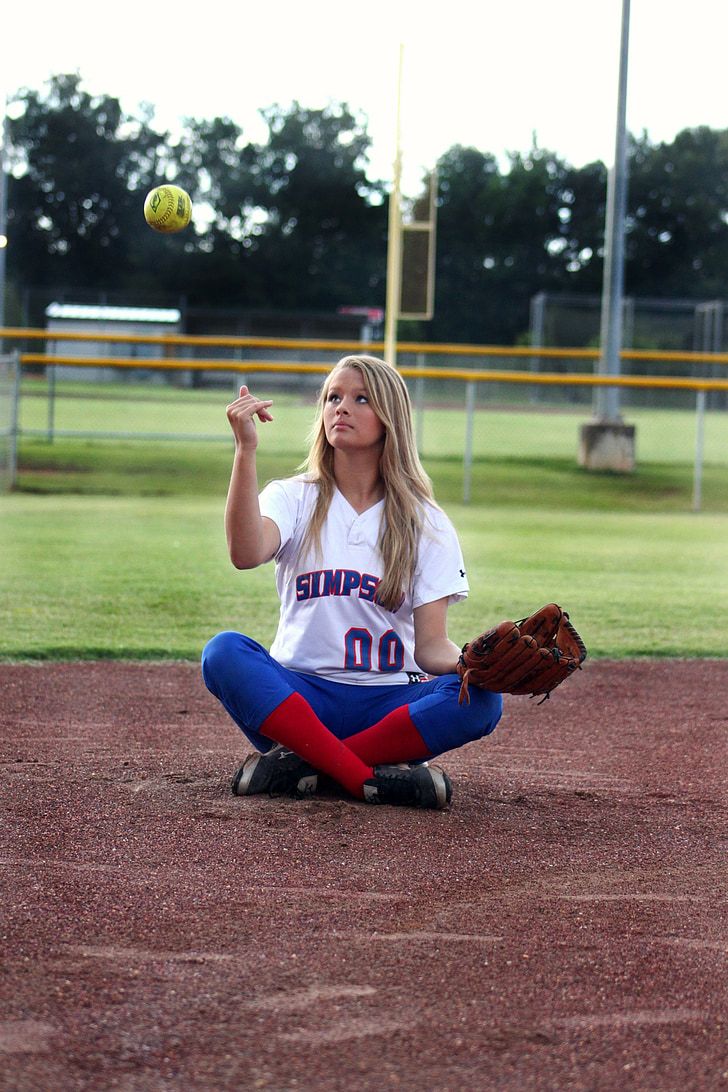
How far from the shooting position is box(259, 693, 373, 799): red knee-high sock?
10.6 feet

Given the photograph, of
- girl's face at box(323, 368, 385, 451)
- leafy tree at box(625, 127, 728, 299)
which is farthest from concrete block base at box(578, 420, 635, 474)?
leafy tree at box(625, 127, 728, 299)

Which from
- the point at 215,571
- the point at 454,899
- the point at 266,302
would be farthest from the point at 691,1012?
the point at 266,302

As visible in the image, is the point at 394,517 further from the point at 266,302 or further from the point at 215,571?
the point at 266,302

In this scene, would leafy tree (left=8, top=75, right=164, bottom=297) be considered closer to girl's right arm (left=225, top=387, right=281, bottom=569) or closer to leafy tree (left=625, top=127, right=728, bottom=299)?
leafy tree (left=625, top=127, right=728, bottom=299)

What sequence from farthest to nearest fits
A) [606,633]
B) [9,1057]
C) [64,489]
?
[64,489], [606,633], [9,1057]

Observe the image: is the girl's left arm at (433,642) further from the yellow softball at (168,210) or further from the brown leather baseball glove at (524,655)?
the yellow softball at (168,210)

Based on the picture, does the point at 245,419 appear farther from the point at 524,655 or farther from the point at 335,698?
the point at 524,655

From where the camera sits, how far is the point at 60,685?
196 inches

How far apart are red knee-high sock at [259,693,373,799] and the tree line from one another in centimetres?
3532

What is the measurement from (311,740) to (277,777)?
186mm

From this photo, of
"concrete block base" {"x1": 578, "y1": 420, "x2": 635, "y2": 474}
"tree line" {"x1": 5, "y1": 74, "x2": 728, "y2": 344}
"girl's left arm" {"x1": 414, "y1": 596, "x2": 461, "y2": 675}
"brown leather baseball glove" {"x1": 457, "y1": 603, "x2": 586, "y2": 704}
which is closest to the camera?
"brown leather baseball glove" {"x1": 457, "y1": 603, "x2": 586, "y2": 704}

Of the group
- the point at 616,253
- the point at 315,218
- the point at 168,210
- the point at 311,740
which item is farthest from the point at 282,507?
the point at 315,218

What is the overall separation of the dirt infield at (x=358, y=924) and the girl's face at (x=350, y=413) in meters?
0.94

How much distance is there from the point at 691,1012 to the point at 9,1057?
1066 millimetres
